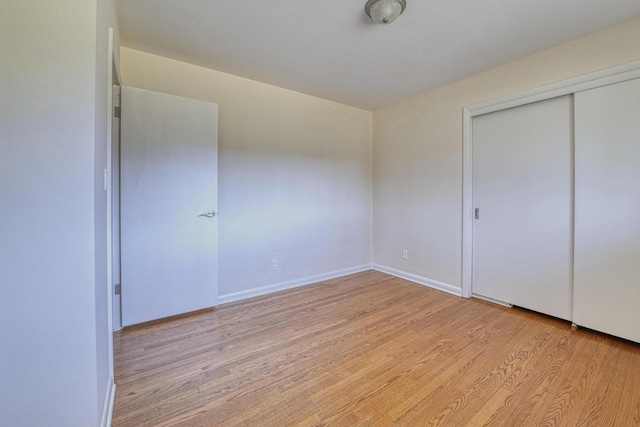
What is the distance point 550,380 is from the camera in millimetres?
1630

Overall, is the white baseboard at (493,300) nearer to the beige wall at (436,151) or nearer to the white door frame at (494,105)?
the white door frame at (494,105)

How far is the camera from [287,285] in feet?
10.8

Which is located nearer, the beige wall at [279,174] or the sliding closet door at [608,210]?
the sliding closet door at [608,210]

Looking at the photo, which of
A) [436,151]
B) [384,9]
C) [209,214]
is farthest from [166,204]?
[436,151]

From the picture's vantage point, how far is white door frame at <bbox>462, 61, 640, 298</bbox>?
6.66 ft

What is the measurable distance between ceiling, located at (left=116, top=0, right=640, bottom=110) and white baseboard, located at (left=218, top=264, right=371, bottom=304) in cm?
241

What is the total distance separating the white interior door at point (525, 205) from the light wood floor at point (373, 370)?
31 centimetres

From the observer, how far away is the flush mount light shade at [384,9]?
5.74 feet

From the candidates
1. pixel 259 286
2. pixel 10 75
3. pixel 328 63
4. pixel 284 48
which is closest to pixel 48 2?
pixel 10 75

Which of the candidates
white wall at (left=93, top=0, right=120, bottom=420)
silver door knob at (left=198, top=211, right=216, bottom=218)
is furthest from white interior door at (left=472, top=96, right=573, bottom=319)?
white wall at (left=93, top=0, right=120, bottom=420)

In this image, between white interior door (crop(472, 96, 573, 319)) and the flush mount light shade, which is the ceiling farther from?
white interior door (crop(472, 96, 573, 319))

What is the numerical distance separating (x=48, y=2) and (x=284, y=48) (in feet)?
5.51

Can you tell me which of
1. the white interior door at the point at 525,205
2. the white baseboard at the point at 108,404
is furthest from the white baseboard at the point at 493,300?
the white baseboard at the point at 108,404

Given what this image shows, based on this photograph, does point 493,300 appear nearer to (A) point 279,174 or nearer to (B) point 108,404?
(A) point 279,174
